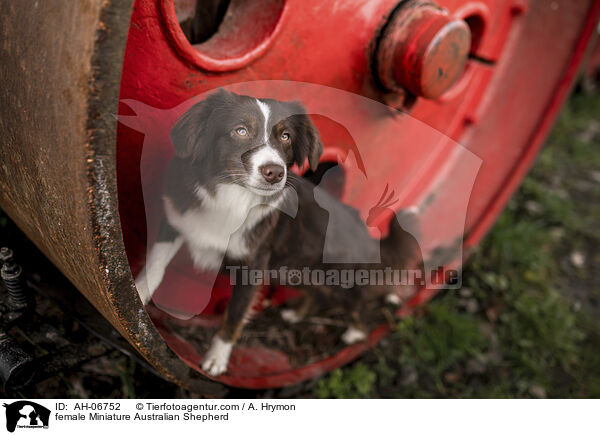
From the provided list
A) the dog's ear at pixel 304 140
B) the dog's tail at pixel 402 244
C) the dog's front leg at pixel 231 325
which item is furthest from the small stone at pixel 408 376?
the dog's ear at pixel 304 140

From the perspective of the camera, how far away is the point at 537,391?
7.84ft

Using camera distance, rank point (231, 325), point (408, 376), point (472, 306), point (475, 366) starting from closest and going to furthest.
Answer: point (231, 325) < point (408, 376) < point (475, 366) < point (472, 306)

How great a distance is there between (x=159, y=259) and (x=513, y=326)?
209cm

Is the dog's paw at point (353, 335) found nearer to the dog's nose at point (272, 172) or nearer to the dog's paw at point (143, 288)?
the dog's paw at point (143, 288)

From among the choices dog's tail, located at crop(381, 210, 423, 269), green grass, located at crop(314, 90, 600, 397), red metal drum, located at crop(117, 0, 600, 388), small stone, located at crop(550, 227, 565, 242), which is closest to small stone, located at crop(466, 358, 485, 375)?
green grass, located at crop(314, 90, 600, 397)

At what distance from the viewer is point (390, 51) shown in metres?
1.70

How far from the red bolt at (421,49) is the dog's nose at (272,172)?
30.3 inches

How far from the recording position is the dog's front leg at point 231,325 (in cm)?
169

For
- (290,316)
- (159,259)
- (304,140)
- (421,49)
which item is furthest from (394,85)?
(290,316)

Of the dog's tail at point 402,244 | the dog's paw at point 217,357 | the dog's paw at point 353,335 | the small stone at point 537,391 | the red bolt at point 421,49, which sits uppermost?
the red bolt at point 421,49

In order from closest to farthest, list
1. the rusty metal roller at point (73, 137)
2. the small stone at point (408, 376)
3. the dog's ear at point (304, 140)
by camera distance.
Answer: the rusty metal roller at point (73, 137), the dog's ear at point (304, 140), the small stone at point (408, 376)

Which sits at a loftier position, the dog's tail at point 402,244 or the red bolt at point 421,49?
the red bolt at point 421,49

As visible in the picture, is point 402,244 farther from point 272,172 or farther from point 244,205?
A: point 272,172
